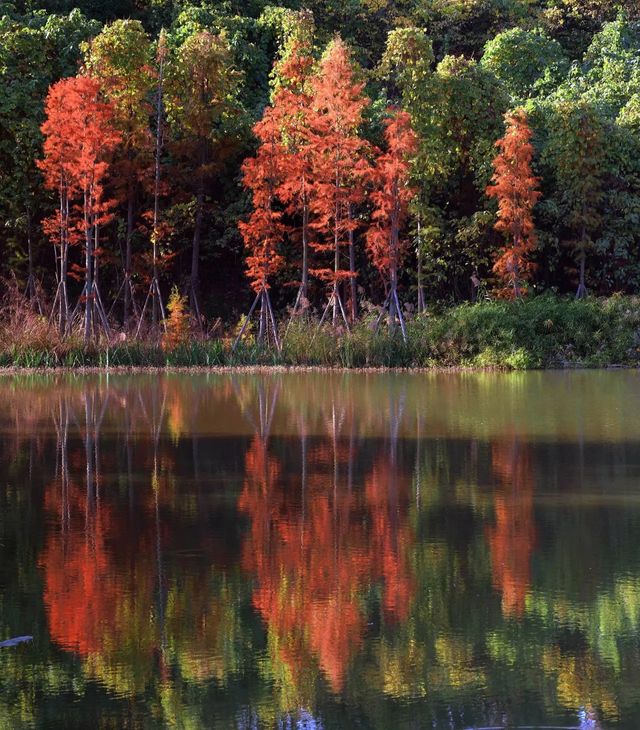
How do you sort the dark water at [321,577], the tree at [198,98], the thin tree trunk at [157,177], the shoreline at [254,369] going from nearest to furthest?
the dark water at [321,577], the shoreline at [254,369], the thin tree trunk at [157,177], the tree at [198,98]

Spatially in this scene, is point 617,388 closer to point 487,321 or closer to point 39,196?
point 487,321

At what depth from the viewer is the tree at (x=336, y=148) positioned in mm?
28672

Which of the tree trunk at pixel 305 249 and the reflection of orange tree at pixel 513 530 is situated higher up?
the tree trunk at pixel 305 249

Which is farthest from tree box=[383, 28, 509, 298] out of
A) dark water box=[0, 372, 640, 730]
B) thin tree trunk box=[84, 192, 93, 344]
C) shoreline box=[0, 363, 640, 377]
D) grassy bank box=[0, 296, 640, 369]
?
dark water box=[0, 372, 640, 730]

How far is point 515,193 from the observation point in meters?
29.4

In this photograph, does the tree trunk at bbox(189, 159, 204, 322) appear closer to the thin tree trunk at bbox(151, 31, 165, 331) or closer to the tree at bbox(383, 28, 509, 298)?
the thin tree trunk at bbox(151, 31, 165, 331)

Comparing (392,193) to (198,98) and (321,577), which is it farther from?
(321,577)

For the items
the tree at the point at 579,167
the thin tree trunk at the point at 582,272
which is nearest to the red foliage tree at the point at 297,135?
the tree at the point at 579,167

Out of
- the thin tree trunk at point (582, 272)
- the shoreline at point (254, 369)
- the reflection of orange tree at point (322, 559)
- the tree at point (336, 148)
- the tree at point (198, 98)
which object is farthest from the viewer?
the tree at point (198, 98)

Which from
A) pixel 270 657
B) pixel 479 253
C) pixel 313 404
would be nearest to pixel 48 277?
pixel 479 253

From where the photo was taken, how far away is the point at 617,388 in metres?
20.5

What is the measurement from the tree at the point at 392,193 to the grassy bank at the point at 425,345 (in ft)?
5.99

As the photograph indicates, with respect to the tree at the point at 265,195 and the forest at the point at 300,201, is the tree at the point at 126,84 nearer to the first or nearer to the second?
the forest at the point at 300,201

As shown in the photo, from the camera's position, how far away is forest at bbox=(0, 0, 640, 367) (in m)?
27.5
